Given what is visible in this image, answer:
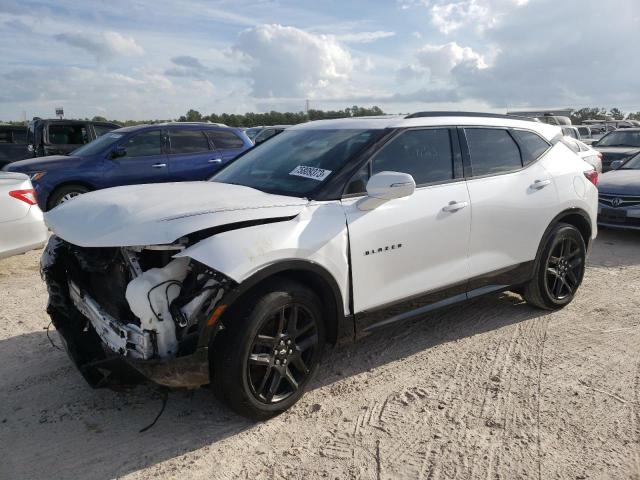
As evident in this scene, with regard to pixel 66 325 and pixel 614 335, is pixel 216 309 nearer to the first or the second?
pixel 66 325

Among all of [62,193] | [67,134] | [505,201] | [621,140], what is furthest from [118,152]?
[621,140]

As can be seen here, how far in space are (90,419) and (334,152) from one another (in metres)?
2.28

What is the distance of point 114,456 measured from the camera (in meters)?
2.87

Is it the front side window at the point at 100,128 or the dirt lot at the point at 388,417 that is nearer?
the dirt lot at the point at 388,417

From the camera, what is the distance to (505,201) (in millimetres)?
4254

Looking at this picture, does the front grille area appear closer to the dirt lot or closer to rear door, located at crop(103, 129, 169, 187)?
the dirt lot

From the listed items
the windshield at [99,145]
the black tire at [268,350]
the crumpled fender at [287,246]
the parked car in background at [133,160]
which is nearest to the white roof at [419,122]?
the crumpled fender at [287,246]

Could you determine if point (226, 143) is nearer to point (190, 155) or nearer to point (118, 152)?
point (190, 155)

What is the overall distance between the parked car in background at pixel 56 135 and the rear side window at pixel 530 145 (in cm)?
1036

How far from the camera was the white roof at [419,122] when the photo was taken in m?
3.90

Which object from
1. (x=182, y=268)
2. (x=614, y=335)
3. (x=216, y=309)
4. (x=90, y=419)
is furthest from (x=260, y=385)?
(x=614, y=335)

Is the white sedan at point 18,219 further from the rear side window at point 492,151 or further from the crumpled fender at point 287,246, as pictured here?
the rear side window at point 492,151

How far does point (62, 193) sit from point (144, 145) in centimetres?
159

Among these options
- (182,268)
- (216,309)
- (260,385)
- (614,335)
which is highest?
(182,268)
